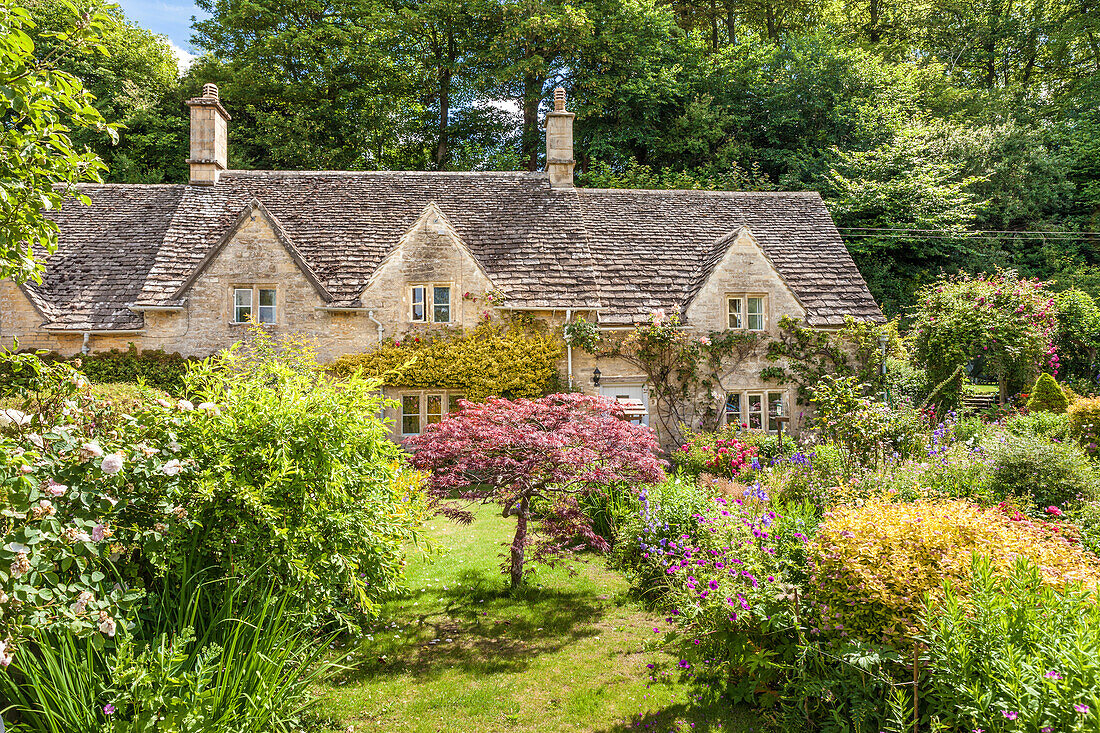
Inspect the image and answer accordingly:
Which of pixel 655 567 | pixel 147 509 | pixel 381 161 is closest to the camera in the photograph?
pixel 147 509

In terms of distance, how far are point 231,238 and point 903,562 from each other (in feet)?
56.0

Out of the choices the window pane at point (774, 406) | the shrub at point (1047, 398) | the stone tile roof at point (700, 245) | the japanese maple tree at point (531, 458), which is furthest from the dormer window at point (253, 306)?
the shrub at point (1047, 398)

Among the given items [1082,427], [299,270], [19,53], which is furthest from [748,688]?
[299,270]

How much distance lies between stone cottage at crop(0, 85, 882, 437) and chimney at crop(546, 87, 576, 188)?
53 mm

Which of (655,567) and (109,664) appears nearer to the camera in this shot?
(109,664)

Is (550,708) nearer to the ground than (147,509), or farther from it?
nearer to the ground

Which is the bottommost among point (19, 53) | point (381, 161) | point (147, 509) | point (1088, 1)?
point (147, 509)

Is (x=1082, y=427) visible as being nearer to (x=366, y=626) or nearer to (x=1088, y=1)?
(x=366, y=626)

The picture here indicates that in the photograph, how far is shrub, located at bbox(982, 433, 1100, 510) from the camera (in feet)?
27.4

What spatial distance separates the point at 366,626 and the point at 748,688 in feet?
14.9

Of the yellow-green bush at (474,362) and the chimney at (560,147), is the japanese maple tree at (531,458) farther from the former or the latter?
the chimney at (560,147)

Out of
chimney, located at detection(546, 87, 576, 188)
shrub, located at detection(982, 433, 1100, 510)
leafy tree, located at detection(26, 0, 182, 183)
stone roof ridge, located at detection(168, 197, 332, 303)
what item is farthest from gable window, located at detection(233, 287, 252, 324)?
shrub, located at detection(982, 433, 1100, 510)

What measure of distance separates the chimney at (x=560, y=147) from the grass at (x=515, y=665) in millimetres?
14539

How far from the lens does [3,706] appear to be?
426 centimetres
